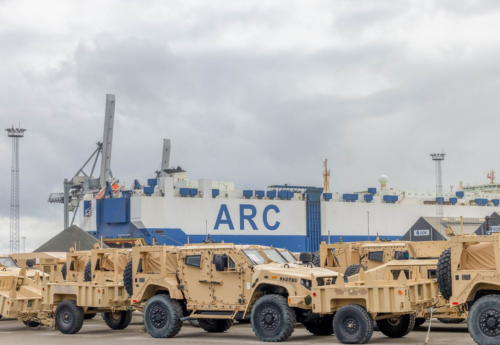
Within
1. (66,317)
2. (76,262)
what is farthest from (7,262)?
(66,317)

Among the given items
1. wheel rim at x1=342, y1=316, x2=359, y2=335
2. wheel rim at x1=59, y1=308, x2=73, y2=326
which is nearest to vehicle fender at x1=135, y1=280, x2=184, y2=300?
wheel rim at x1=59, y1=308, x2=73, y2=326

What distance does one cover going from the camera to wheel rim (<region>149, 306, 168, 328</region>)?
18938 millimetres

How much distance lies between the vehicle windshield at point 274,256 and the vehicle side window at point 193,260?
66.5 inches

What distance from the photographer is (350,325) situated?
16.2 metres

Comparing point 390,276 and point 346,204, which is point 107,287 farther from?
point 346,204

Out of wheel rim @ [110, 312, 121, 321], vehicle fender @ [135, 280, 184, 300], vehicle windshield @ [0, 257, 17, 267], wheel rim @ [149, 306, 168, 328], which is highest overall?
vehicle windshield @ [0, 257, 17, 267]

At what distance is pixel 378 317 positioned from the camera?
16719mm

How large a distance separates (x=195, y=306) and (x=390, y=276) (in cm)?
494

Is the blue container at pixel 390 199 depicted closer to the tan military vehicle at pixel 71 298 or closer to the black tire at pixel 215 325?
the tan military vehicle at pixel 71 298

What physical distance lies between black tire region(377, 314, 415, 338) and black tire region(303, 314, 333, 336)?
1333 millimetres

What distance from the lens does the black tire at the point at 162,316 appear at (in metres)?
18.7

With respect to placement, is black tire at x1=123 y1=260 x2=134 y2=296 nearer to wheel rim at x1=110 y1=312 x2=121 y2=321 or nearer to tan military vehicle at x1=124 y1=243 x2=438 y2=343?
tan military vehicle at x1=124 y1=243 x2=438 y2=343

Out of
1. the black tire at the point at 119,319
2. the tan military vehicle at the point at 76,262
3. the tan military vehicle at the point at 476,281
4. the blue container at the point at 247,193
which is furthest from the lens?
the blue container at the point at 247,193

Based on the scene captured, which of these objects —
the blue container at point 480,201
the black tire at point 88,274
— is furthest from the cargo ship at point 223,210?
the black tire at point 88,274
